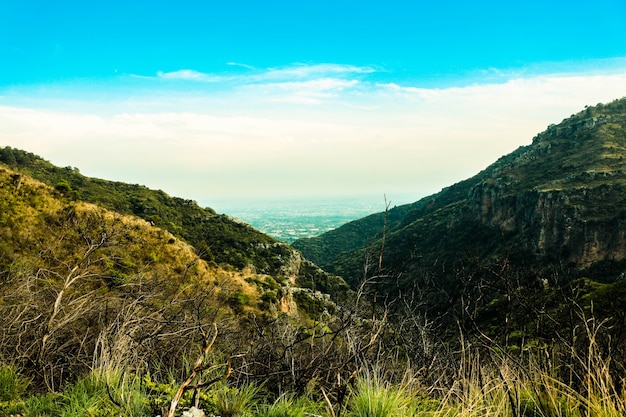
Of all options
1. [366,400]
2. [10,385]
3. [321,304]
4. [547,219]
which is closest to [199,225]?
[321,304]

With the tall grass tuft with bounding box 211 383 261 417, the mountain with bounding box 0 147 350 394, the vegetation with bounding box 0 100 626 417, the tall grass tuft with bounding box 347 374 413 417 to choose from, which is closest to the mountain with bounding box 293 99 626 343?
the vegetation with bounding box 0 100 626 417

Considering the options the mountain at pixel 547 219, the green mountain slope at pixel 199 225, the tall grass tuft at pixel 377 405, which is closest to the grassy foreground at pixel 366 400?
the tall grass tuft at pixel 377 405

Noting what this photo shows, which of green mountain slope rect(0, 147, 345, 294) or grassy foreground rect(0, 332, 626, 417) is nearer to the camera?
grassy foreground rect(0, 332, 626, 417)

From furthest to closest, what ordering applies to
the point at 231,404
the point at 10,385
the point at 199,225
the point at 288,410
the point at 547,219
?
the point at 547,219 < the point at 199,225 < the point at 10,385 < the point at 231,404 < the point at 288,410

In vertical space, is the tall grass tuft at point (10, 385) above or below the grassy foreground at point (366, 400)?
below

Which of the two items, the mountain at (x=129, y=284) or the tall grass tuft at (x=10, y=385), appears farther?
the mountain at (x=129, y=284)

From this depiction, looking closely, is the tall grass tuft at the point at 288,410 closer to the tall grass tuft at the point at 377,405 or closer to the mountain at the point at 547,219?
the tall grass tuft at the point at 377,405

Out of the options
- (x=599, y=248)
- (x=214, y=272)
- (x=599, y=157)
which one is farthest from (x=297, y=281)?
(x=599, y=157)

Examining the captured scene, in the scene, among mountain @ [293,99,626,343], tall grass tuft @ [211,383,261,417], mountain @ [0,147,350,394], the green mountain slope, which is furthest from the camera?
mountain @ [293,99,626,343]

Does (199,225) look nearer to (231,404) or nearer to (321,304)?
(321,304)

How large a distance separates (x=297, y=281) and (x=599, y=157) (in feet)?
181

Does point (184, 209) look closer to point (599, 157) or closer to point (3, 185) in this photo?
point (3, 185)

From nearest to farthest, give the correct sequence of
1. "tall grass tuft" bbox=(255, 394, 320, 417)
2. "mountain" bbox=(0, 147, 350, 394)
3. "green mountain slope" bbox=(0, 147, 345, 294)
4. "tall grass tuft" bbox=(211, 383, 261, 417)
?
"tall grass tuft" bbox=(255, 394, 320, 417) < "tall grass tuft" bbox=(211, 383, 261, 417) < "mountain" bbox=(0, 147, 350, 394) < "green mountain slope" bbox=(0, 147, 345, 294)

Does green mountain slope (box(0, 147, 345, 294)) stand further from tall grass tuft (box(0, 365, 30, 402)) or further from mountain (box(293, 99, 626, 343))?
tall grass tuft (box(0, 365, 30, 402))
